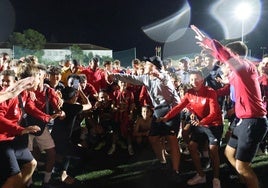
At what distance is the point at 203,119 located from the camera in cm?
523

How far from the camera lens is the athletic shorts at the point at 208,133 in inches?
207

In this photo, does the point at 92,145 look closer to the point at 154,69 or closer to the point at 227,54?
the point at 154,69

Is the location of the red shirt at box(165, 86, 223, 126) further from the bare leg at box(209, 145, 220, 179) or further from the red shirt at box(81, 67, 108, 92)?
the red shirt at box(81, 67, 108, 92)

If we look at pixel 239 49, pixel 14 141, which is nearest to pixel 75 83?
pixel 14 141

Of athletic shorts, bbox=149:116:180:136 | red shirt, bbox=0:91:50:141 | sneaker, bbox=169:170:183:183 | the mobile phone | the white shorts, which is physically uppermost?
the mobile phone

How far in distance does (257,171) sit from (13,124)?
13.6 feet

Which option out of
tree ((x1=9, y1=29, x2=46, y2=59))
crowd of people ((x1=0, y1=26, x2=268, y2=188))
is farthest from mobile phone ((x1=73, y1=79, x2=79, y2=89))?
tree ((x1=9, y1=29, x2=46, y2=59))

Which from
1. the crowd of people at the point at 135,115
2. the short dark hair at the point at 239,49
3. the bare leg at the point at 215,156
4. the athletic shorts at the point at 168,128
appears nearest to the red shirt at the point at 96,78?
the crowd of people at the point at 135,115

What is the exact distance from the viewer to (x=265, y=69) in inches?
268

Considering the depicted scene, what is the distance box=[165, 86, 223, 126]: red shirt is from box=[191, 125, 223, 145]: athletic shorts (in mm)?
82

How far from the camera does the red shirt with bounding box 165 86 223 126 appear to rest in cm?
523

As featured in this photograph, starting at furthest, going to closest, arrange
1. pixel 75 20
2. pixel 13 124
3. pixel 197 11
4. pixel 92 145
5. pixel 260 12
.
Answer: pixel 75 20
pixel 197 11
pixel 260 12
pixel 92 145
pixel 13 124

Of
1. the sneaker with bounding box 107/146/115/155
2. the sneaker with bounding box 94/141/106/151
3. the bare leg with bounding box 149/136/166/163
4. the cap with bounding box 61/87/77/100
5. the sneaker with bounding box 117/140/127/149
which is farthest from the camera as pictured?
the sneaker with bounding box 117/140/127/149

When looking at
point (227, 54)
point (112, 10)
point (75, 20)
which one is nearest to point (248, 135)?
point (227, 54)
